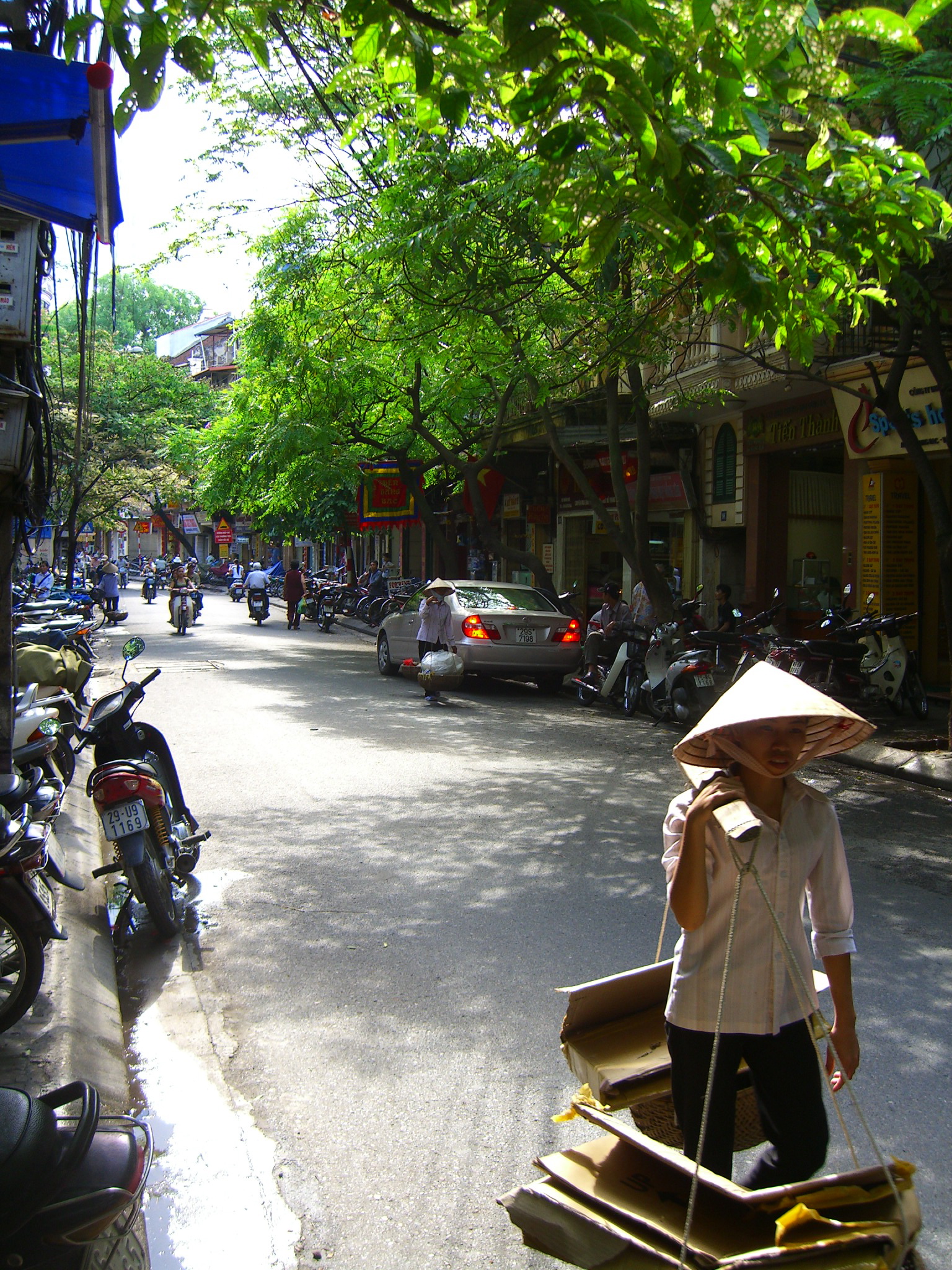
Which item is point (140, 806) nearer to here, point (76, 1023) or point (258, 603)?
point (76, 1023)

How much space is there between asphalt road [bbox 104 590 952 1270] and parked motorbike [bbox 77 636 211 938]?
28 cm

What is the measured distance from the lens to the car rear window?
14406 mm

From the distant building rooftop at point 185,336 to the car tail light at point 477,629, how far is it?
2509 inches

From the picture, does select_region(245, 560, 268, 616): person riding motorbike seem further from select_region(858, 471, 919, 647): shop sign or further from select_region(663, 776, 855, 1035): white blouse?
select_region(663, 776, 855, 1035): white blouse

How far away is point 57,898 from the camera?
5328mm

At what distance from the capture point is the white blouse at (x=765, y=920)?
2359mm

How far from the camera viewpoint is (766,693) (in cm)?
235

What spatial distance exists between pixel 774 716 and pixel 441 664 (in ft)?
35.3

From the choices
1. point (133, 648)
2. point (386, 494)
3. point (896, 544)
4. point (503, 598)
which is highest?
point (386, 494)

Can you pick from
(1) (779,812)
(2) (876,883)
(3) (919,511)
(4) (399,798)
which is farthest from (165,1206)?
(3) (919,511)

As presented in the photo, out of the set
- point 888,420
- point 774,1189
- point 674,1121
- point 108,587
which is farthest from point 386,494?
point 774,1189

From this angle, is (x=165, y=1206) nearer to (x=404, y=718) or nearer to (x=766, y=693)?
(x=766, y=693)

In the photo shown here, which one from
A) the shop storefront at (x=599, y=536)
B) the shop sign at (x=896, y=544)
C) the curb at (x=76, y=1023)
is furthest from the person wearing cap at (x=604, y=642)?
the curb at (x=76, y=1023)

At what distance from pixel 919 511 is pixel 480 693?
6.38 metres
